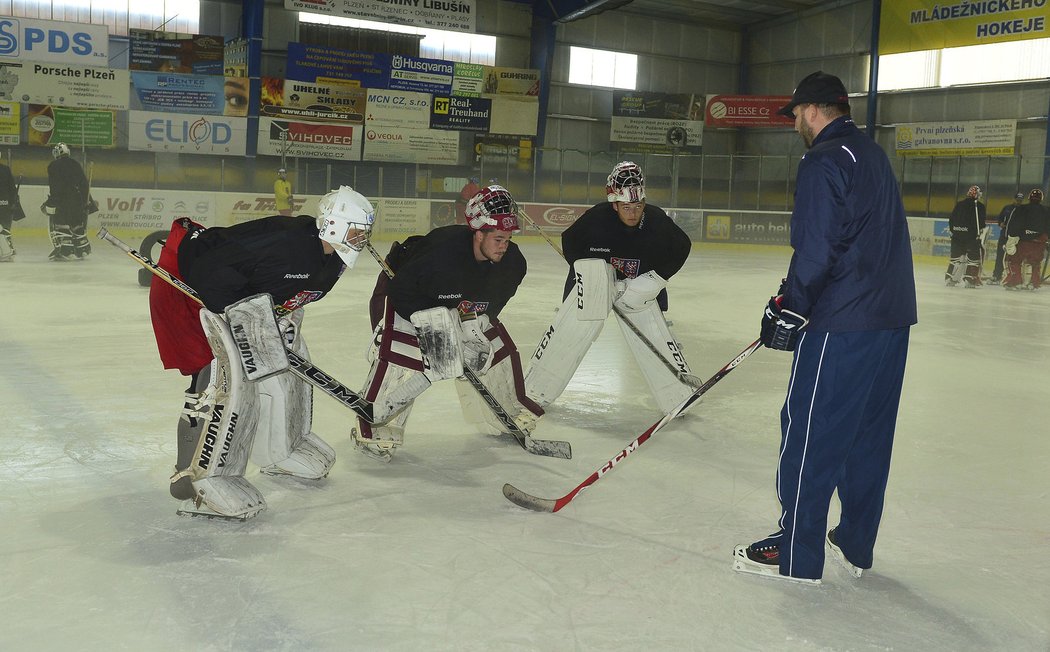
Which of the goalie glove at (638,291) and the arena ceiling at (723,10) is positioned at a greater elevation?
the arena ceiling at (723,10)

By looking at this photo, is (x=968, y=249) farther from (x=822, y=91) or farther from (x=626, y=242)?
(x=822, y=91)

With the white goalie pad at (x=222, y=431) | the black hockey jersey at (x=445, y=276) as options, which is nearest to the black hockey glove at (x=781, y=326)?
the black hockey jersey at (x=445, y=276)

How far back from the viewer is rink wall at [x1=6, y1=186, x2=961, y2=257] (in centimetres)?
1422

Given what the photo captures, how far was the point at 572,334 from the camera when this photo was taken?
4848mm

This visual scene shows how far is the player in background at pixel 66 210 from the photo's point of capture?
10984 millimetres

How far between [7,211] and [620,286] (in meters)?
9.16

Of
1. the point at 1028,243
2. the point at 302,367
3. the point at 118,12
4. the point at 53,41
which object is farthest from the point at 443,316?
the point at 118,12

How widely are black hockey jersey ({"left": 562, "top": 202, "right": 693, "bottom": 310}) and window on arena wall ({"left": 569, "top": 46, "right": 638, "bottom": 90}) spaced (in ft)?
62.5

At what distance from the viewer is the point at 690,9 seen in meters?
23.7

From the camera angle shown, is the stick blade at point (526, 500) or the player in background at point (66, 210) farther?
the player in background at point (66, 210)

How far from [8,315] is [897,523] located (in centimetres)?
643

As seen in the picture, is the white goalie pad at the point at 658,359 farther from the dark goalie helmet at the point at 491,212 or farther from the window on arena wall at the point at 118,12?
the window on arena wall at the point at 118,12

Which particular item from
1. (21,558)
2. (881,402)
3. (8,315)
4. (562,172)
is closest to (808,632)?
(881,402)

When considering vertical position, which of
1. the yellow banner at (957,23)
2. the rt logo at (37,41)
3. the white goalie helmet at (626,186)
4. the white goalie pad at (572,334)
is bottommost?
the white goalie pad at (572,334)
